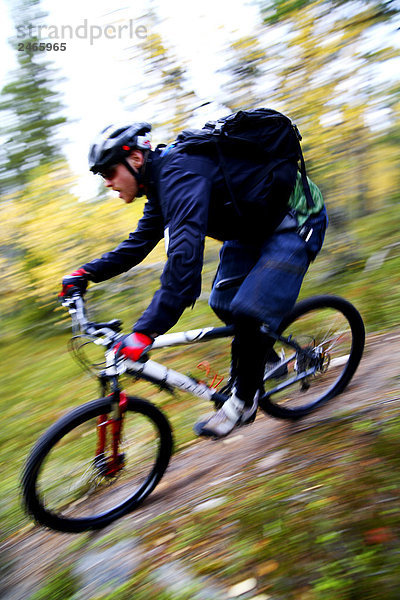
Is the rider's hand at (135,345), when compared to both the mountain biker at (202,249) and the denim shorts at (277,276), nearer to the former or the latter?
the mountain biker at (202,249)

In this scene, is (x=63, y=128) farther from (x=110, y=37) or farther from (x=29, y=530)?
(x=29, y=530)

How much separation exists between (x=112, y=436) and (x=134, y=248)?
1.18 metres

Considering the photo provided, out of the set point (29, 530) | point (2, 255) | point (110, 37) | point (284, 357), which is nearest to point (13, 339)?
point (2, 255)

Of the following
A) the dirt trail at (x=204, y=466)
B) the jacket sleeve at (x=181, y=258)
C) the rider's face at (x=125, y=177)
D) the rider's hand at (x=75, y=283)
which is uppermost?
the rider's face at (x=125, y=177)

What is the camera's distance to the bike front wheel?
2.51m

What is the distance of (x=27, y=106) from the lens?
35.9ft

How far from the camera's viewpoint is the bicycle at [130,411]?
8.43 ft

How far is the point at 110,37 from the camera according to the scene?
21.6 feet

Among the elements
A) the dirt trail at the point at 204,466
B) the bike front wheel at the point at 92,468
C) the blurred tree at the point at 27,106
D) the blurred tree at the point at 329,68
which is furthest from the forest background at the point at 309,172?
the blurred tree at the point at 27,106

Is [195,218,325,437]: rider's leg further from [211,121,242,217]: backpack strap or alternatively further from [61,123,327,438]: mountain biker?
[211,121,242,217]: backpack strap

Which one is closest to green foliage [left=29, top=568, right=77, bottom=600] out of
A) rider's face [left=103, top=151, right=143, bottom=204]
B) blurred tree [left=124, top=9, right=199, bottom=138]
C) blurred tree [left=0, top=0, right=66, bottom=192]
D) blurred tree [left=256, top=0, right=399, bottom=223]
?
rider's face [left=103, top=151, right=143, bottom=204]

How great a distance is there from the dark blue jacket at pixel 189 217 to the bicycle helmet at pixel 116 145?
11 centimetres

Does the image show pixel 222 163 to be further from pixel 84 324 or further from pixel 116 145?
pixel 84 324

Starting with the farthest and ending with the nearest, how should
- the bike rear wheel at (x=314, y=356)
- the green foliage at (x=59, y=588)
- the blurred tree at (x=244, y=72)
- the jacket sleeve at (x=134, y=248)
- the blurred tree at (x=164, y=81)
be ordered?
the blurred tree at (x=164, y=81), the blurred tree at (x=244, y=72), the bike rear wheel at (x=314, y=356), the jacket sleeve at (x=134, y=248), the green foliage at (x=59, y=588)
